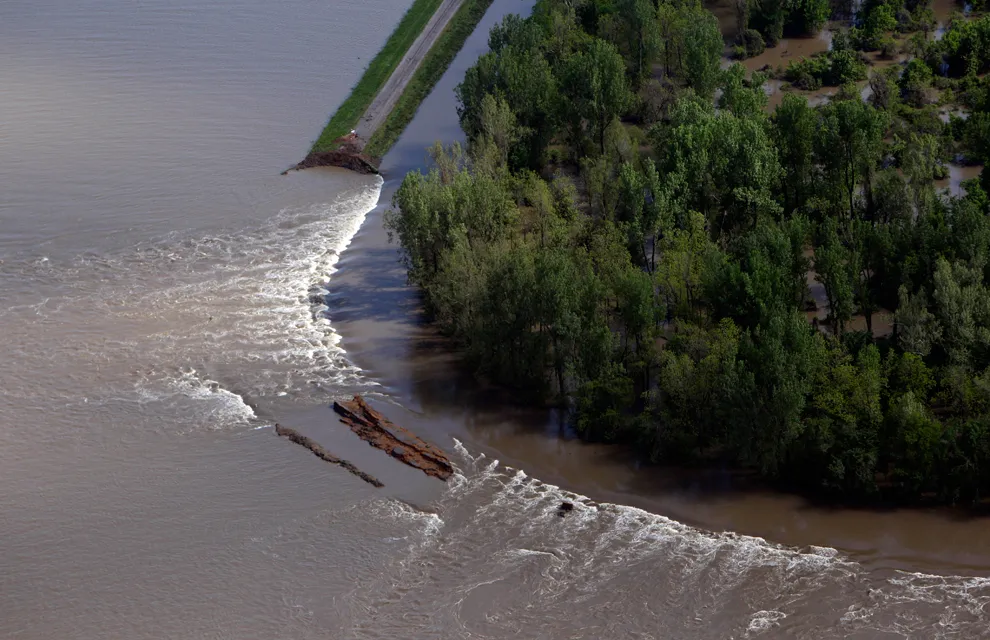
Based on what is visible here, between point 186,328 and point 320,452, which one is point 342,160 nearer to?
point 186,328

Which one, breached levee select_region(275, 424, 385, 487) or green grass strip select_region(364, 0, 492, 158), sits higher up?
green grass strip select_region(364, 0, 492, 158)

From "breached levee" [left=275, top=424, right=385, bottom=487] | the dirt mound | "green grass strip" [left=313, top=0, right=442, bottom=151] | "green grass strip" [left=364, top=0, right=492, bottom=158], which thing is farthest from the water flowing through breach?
"green grass strip" [left=313, top=0, right=442, bottom=151]

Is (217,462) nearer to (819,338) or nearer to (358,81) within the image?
(819,338)

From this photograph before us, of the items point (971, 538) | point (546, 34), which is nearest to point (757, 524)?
point (971, 538)

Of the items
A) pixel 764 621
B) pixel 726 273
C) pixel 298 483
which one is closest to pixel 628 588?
pixel 764 621

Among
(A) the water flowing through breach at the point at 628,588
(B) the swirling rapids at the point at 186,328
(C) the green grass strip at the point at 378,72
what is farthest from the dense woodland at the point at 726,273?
(C) the green grass strip at the point at 378,72

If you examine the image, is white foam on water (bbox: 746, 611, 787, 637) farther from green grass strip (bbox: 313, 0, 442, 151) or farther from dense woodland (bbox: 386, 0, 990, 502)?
green grass strip (bbox: 313, 0, 442, 151)

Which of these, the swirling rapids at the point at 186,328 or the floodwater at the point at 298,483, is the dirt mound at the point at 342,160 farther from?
the swirling rapids at the point at 186,328
